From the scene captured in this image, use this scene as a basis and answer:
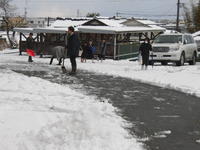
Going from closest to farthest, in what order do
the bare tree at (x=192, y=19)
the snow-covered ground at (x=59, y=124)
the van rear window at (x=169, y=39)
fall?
the snow-covered ground at (x=59, y=124), the van rear window at (x=169, y=39), the bare tree at (x=192, y=19)

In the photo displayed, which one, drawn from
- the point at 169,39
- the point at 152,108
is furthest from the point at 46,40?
the point at 152,108

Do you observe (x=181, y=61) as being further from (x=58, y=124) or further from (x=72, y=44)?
(x=58, y=124)

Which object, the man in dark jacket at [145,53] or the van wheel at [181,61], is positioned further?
the van wheel at [181,61]

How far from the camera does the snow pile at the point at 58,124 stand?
6.20 metres

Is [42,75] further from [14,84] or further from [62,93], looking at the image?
[62,93]

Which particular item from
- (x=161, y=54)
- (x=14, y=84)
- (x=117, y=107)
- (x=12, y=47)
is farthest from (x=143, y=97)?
(x=12, y=47)

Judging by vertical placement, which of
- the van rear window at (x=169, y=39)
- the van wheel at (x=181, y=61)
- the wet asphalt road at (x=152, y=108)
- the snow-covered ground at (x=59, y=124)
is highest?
the van rear window at (x=169, y=39)

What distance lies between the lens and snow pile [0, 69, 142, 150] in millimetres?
6199

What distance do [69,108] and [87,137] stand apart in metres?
2.38

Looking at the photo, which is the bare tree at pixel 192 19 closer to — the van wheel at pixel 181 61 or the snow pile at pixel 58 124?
the van wheel at pixel 181 61

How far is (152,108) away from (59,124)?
145 inches

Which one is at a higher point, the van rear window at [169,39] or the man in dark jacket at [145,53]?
the van rear window at [169,39]

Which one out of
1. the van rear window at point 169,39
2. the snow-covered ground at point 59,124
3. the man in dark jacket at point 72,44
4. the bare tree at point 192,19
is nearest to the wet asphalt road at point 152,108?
the snow-covered ground at point 59,124

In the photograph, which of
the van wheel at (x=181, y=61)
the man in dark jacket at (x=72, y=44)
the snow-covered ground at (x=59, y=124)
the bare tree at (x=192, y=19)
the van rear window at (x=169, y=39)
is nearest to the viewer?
the snow-covered ground at (x=59, y=124)
